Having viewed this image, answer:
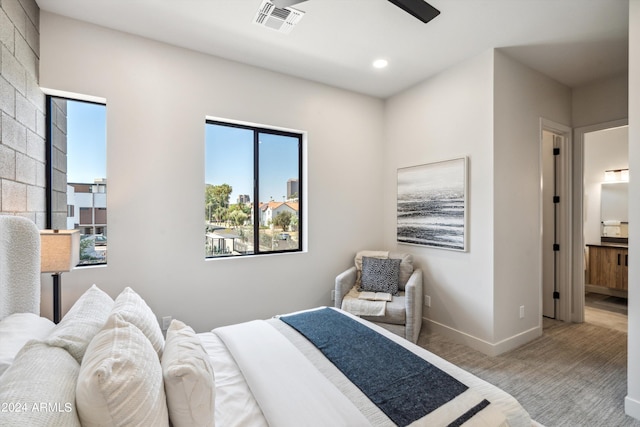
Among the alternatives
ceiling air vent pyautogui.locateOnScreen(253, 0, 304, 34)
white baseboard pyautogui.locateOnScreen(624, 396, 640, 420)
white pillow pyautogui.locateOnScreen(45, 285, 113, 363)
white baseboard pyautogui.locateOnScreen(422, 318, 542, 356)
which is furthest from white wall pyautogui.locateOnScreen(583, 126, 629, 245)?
white pillow pyautogui.locateOnScreen(45, 285, 113, 363)

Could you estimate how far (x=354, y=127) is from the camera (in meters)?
3.73

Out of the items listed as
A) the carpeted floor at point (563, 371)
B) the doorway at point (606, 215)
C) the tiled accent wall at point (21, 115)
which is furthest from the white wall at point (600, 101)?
the tiled accent wall at point (21, 115)

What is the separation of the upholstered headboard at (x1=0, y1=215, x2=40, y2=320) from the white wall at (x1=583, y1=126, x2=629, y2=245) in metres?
6.34

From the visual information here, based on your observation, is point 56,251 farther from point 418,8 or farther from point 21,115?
point 418,8

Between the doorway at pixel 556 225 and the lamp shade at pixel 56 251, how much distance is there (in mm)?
4492

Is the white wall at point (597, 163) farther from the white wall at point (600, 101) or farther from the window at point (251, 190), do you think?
the window at point (251, 190)

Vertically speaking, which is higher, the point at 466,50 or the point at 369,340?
the point at 466,50

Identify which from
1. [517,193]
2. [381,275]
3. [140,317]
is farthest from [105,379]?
[517,193]

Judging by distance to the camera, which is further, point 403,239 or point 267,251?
point 403,239

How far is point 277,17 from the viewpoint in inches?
89.4

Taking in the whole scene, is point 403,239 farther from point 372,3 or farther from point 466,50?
point 372,3

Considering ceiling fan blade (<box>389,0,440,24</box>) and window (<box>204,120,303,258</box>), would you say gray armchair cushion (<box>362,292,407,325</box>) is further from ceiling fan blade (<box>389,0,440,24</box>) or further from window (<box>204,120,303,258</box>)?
ceiling fan blade (<box>389,0,440,24</box>)

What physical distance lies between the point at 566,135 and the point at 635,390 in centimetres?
274

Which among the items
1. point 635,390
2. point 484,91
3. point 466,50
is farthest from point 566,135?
point 635,390
